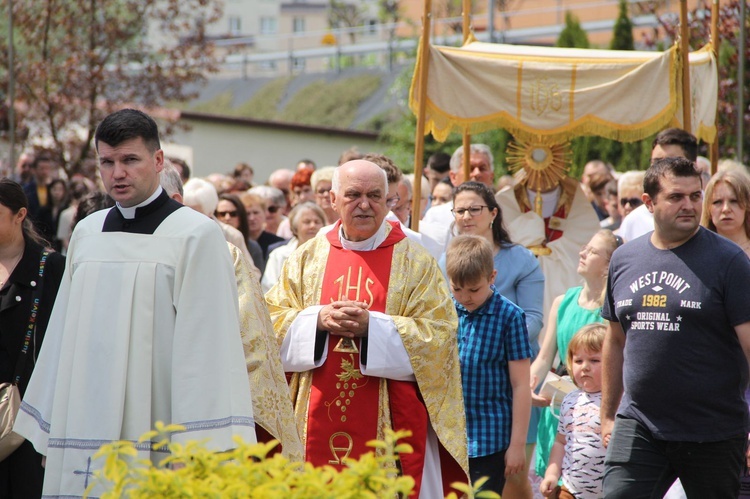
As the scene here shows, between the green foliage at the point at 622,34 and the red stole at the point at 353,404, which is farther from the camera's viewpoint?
the green foliage at the point at 622,34

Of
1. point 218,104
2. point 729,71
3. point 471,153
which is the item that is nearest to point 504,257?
point 471,153

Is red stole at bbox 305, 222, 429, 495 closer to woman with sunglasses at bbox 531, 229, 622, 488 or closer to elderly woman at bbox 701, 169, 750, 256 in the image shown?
woman with sunglasses at bbox 531, 229, 622, 488

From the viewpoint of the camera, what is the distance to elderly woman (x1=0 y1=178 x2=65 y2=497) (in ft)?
17.0

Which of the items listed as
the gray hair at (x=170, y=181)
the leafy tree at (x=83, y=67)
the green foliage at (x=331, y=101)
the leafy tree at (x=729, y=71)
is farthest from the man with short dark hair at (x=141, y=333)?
the green foliage at (x=331, y=101)

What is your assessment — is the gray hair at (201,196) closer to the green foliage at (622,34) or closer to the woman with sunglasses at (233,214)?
the woman with sunglasses at (233,214)

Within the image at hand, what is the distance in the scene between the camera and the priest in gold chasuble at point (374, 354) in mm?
5059

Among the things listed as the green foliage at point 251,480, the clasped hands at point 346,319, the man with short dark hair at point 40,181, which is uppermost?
the green foliage at point 251,480

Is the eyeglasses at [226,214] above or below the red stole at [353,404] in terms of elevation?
above

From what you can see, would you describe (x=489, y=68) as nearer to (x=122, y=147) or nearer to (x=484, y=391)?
(x=484, y=391)

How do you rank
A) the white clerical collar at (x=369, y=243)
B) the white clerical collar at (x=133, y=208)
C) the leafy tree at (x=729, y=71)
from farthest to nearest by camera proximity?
the leafy tree at (x=729, y=71)
the white clerical collar at (x=369, y=243)
the white clerical collar at (x=133, y=208)

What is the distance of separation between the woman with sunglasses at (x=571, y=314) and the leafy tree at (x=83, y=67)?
10.1 m

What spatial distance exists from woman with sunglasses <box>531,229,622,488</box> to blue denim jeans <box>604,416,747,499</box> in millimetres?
1427

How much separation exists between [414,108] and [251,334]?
4575 mm

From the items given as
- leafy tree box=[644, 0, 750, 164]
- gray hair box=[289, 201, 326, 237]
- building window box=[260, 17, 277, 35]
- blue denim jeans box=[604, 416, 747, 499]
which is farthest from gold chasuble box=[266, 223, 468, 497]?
building window box=[260, 17, 277, 35]
